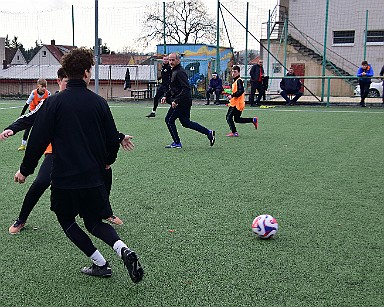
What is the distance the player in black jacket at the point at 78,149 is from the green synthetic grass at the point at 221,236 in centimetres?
41

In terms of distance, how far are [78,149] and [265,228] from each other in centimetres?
193

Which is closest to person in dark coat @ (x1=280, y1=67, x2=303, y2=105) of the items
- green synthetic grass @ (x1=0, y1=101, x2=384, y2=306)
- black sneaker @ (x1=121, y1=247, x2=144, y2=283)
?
green synthetic grass @ (x1=0, y1=101, x2=384, y2=306)

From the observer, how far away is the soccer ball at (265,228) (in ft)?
14.9

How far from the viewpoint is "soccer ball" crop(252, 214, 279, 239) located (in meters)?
4.54

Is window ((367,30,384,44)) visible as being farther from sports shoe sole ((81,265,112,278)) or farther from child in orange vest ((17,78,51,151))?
sports shoe sole ((81,265,112,278))

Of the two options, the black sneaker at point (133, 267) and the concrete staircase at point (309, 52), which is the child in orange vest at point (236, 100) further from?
the concrete staircase at point (309, 52)

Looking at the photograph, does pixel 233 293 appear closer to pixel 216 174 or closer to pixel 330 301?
pixel 330 301

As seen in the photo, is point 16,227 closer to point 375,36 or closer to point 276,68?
point 276,68

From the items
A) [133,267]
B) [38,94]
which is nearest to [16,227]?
[133,267]

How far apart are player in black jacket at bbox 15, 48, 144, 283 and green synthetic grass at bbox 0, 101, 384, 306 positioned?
1.33ft

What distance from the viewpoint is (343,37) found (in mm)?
31734

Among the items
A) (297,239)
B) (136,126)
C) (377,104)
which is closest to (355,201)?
(297,239)

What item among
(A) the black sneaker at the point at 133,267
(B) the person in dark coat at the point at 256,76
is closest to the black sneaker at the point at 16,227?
(A) the black sneaker at the point at 133,267

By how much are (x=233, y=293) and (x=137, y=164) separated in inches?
196
